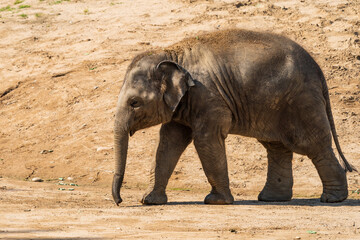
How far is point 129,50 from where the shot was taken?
16.9 meters

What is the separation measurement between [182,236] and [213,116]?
2.55m

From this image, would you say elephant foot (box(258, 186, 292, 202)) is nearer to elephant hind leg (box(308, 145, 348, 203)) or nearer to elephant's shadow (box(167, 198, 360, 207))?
elephant's shadow (box(167, 198, 360, 207))

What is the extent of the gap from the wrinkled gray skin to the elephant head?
1 centimetres

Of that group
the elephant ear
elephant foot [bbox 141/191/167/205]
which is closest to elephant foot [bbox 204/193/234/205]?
elephant foot [bbox 141/191/167/205]

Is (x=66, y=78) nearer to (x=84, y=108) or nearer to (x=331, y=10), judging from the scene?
(x=84, y=108)

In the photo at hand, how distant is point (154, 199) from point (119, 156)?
0.84 metres

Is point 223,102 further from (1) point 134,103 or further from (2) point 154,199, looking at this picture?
(2) point 154,199

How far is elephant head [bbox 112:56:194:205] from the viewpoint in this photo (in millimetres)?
9172

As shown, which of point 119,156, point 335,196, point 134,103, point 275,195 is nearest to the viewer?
point 119,156

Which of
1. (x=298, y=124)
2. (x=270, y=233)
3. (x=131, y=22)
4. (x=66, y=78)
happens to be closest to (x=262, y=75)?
(x=298, y=124)

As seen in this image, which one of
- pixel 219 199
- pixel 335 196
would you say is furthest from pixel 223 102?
pixel 335 196

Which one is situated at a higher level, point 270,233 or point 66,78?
point 270,233

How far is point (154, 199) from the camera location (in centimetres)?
956

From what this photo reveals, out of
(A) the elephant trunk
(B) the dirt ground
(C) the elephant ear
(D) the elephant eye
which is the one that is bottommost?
(B) the dirt ground
